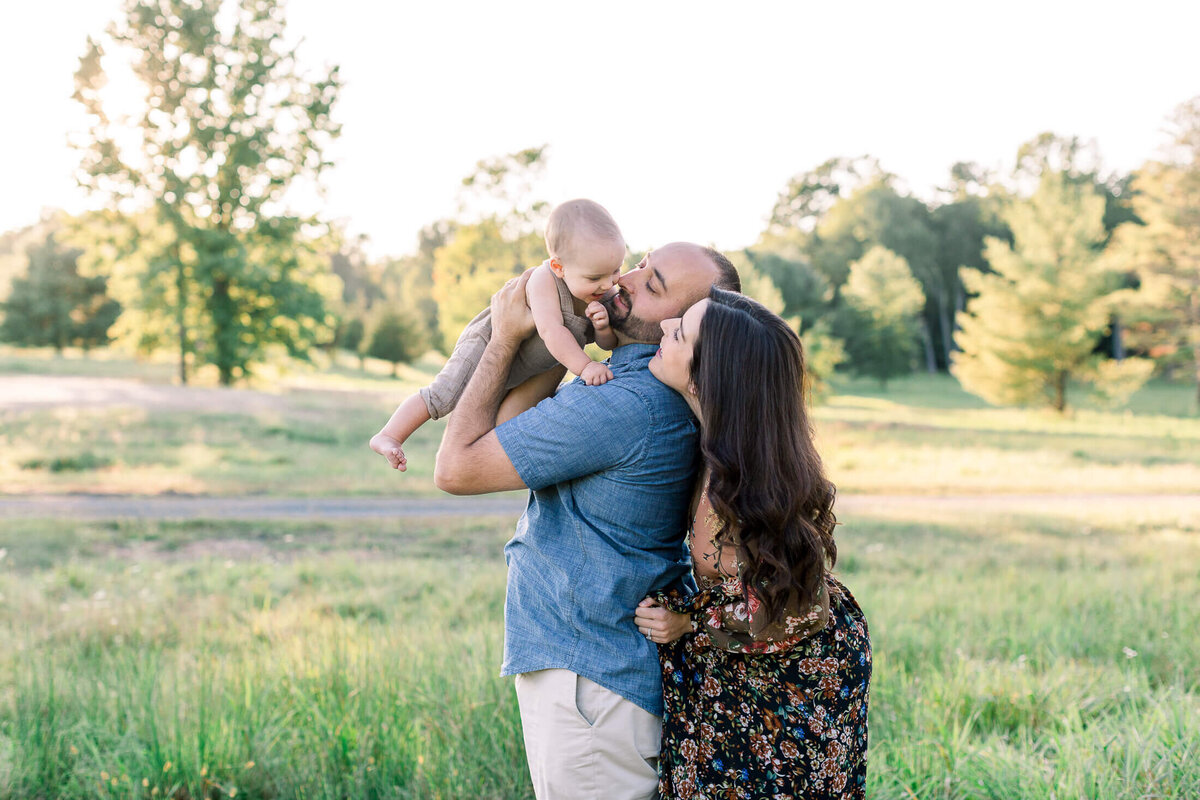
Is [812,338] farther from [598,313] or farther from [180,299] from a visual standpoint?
[598,313]

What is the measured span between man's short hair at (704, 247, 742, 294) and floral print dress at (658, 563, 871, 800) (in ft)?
2.46

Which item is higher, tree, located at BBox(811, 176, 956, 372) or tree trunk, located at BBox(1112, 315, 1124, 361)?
tree, located at BBox(811, 176, 956, 372)

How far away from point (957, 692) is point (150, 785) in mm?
3358

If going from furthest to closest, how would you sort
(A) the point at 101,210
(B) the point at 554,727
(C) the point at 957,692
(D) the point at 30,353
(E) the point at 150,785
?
(D) the point at 30,353, (A) the point at 101,210, (C) the point at 957,692, (E) the point at 150,785, (B) the point at 554,727

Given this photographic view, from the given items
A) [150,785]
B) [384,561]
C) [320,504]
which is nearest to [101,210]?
[320,504]

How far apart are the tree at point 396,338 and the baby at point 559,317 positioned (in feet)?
155

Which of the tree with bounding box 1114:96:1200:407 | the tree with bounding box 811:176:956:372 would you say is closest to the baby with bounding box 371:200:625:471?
the tree with bounding box 1114:96:1200:407

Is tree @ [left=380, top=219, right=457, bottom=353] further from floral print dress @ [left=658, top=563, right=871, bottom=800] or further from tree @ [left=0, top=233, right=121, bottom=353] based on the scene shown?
floral print dress @ [left=658, top=563, right=871, bottom=800]

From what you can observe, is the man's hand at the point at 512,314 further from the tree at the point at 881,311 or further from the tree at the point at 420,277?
the tree at the point at 420,277

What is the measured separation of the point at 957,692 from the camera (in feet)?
13.3

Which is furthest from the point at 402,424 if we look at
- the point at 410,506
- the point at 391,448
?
the point at 410,506

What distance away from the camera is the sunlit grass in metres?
3.32

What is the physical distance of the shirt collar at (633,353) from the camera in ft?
7.51

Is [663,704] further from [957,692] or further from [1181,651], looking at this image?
[1181,651]
